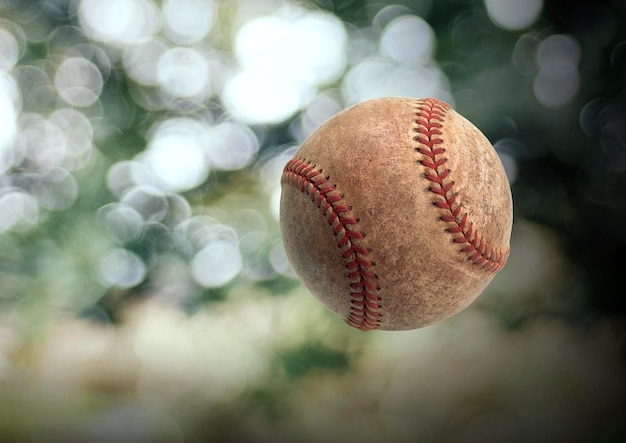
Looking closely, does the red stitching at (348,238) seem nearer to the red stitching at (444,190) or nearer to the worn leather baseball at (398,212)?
the worn leather baseball at (398,212)

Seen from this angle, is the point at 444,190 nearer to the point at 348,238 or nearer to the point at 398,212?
the point at 398,212

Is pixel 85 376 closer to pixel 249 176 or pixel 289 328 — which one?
pixel 289 328

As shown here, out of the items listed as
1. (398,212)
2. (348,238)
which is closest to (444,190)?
(398,212)

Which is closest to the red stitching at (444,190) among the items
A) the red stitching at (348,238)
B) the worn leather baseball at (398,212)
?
the worn leather baseball at (398,212)

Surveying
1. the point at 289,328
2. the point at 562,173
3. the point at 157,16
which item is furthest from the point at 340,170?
the point at 157,16

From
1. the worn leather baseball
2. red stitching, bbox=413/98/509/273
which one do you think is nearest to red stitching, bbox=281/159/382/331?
the worn leather baseball

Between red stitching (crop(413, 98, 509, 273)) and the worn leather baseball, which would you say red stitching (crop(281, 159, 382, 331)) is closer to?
the worn leather baseball

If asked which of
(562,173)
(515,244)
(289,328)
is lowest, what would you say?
(289,328)
